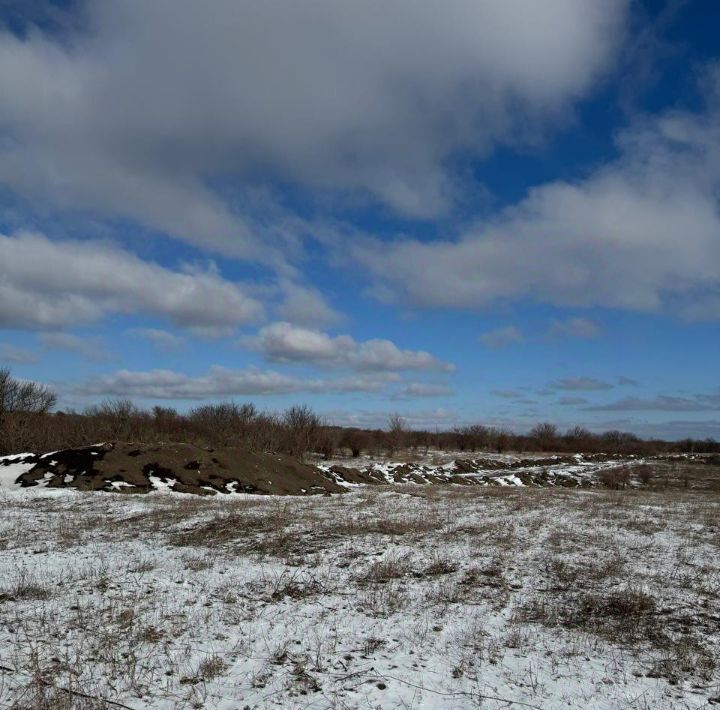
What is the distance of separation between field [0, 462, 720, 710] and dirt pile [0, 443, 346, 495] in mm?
9311

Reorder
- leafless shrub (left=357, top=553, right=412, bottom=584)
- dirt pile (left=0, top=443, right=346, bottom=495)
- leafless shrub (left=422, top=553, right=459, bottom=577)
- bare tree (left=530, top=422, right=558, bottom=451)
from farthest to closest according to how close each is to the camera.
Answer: bare tree (left=530, top=422, right=558, bottom=451) → dirt pile (left=0, top=443, right=346, bottom=495) → leafless shrub (left=422, top=553, right=459, bottom=577) → leafless shrub (left=357, top=553, right=412, bottom=584)

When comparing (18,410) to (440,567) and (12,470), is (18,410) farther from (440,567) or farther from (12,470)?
(440,567)

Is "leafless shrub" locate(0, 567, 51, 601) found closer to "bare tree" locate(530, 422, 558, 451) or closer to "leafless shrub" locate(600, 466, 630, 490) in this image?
"leafless shrub" locate(600, 466, 630, 490)

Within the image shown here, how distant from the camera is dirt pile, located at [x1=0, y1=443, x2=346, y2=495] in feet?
72.8

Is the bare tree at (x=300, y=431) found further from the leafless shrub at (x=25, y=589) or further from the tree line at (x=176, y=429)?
the leafless shrub at (x=25, y=589)

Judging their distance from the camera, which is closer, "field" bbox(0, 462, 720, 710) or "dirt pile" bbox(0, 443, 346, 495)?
"field" bbox(0, 462, 720, 710)

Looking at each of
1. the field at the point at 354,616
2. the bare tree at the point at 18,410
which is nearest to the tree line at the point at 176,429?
the bare tree at the point at 18,410

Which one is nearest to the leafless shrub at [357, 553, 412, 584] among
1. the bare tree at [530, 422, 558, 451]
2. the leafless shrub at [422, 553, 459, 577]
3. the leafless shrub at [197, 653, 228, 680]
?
the leafless shrub at [422, 553, 459, 577]

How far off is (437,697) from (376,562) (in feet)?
15.1

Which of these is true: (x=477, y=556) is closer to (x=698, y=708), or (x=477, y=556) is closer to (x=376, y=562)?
(x=376, y=562)

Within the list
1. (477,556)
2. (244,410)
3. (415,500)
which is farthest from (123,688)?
(244,410)

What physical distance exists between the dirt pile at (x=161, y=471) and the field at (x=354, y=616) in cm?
931

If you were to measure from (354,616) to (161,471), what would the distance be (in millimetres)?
18776

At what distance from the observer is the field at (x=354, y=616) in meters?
4.93
